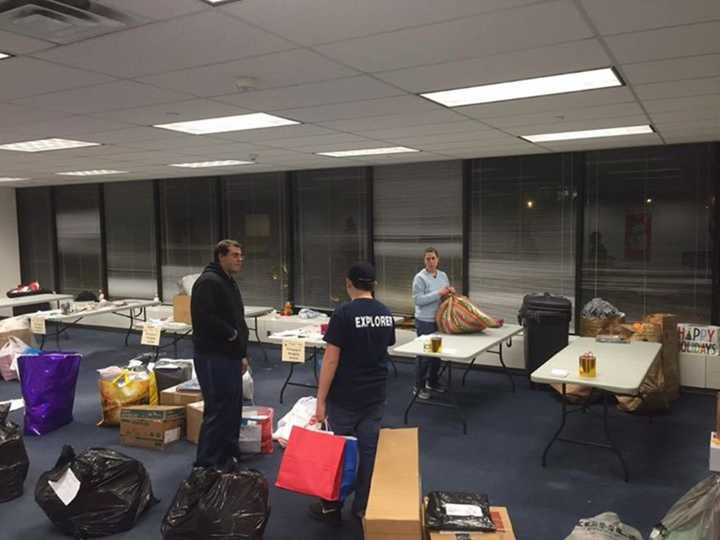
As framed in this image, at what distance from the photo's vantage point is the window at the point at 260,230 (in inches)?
294

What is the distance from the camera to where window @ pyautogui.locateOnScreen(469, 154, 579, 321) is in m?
5.77

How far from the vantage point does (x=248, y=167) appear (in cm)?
665

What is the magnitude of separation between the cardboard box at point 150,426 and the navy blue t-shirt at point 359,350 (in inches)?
71.0

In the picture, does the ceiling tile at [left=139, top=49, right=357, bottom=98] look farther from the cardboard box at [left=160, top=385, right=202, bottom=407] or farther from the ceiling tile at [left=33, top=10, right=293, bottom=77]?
the cardboard box at [left=160, top=385, right=202, bottom=407]

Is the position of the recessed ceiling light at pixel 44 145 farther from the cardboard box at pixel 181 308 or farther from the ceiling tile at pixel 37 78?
the cardboard box at pixel 181 308

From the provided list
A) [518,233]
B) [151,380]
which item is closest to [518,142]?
[518,233]

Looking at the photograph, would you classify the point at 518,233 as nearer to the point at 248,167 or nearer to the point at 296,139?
the point at 296,139

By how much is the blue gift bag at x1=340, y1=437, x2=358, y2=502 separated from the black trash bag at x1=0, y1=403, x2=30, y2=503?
6.40 ft

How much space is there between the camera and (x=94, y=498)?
2.90 meters

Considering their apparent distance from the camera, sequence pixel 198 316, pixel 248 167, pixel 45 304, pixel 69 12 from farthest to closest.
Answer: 1. pixel 45 304
2. pixel 248 167
3. pixel 198 316
4. pixel 69 12

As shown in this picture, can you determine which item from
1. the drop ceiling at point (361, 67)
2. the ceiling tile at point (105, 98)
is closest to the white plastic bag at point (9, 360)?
the drop ceiling at point (361, 67)

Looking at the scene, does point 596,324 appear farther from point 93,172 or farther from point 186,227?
point 93,172

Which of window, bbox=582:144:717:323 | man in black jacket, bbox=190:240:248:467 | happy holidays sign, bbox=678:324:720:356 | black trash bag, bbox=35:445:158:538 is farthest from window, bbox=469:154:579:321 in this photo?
black trash bag, bbox=35:445:158:538

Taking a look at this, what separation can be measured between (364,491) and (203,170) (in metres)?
5.07
